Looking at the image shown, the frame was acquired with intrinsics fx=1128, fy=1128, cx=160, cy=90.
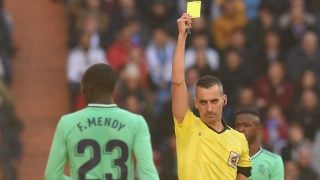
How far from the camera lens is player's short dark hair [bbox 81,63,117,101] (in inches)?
280

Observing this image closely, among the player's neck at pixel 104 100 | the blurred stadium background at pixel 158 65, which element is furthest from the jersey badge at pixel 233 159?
the blurred stadium background at pixel 158 65

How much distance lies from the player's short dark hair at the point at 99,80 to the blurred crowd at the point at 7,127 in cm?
616

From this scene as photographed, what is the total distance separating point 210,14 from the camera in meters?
16.7

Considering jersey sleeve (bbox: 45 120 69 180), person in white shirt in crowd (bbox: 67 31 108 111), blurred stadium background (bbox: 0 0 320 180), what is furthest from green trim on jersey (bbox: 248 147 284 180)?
person in white shirt in crowd (bbox: 67 31 108 111)

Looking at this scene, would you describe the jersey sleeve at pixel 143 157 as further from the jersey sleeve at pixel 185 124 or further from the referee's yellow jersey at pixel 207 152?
the jersey sleeve at pixel 185 124

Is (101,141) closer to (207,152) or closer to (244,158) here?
(207,152)

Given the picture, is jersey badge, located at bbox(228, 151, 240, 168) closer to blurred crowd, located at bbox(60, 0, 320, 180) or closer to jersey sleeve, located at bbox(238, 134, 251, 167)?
jersey sleeve, located at bbox(238, 134, 251, 167)

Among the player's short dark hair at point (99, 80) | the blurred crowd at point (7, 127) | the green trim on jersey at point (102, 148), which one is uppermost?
the player's short dark hair at point (99, 80)

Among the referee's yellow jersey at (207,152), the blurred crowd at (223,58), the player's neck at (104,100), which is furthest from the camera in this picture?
the blurred crowd at (223,58)

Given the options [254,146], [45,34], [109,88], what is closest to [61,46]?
[45,34]

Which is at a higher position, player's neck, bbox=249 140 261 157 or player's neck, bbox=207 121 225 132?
player's neck, bbox=207 121 225 132

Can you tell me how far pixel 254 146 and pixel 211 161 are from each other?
1.09m

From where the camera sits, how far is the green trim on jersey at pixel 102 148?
23.1 ft

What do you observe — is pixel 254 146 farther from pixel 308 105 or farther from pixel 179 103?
pixel 308 105
